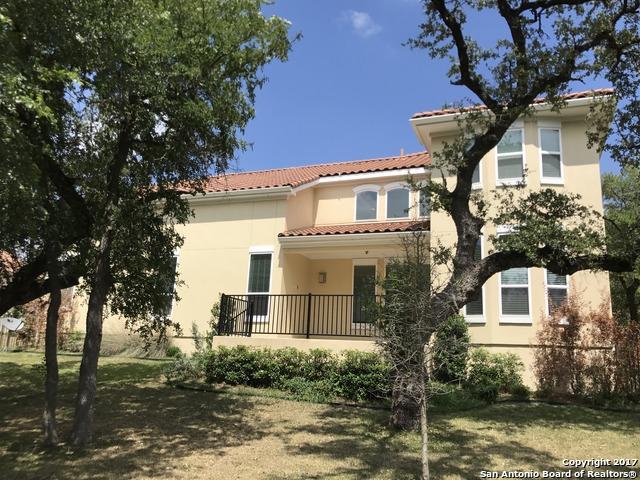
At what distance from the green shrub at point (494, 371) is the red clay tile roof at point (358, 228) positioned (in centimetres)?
386

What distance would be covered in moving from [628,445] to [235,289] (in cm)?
1175

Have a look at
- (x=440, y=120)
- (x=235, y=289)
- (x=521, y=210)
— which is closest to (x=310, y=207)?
(x=235, y=289)

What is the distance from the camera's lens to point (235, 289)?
16.6 m

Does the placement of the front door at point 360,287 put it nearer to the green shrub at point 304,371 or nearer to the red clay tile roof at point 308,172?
the green shrub at point 304,371

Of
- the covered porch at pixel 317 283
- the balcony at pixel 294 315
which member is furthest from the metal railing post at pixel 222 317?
the balcony at pixel 294 315

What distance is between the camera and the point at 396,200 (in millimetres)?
16875

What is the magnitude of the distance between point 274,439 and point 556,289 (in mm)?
8089

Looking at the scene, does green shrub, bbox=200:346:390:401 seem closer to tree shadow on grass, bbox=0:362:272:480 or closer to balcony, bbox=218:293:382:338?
tree shadow on grass, bbox=0:362:272:480

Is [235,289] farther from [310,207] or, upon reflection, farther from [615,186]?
[615,186]

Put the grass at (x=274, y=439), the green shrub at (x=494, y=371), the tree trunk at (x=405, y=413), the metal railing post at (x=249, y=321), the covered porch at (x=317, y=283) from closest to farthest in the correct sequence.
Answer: the grass at (x=274, y=439)
the tree trunk at (x=405, y=413)
the green shrub at (x=494, y=371)
the metal railing post at (x=249, y=321)
the covered porch at (x=317, y=283)

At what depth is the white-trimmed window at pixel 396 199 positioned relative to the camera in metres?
16.7

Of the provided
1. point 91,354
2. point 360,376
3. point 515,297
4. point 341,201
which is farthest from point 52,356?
point 341,201

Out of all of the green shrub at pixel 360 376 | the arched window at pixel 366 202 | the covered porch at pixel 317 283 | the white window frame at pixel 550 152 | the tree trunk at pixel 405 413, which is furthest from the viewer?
the arched window at pixel 366 202

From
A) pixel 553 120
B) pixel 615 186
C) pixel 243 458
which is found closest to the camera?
pixel 243 458
